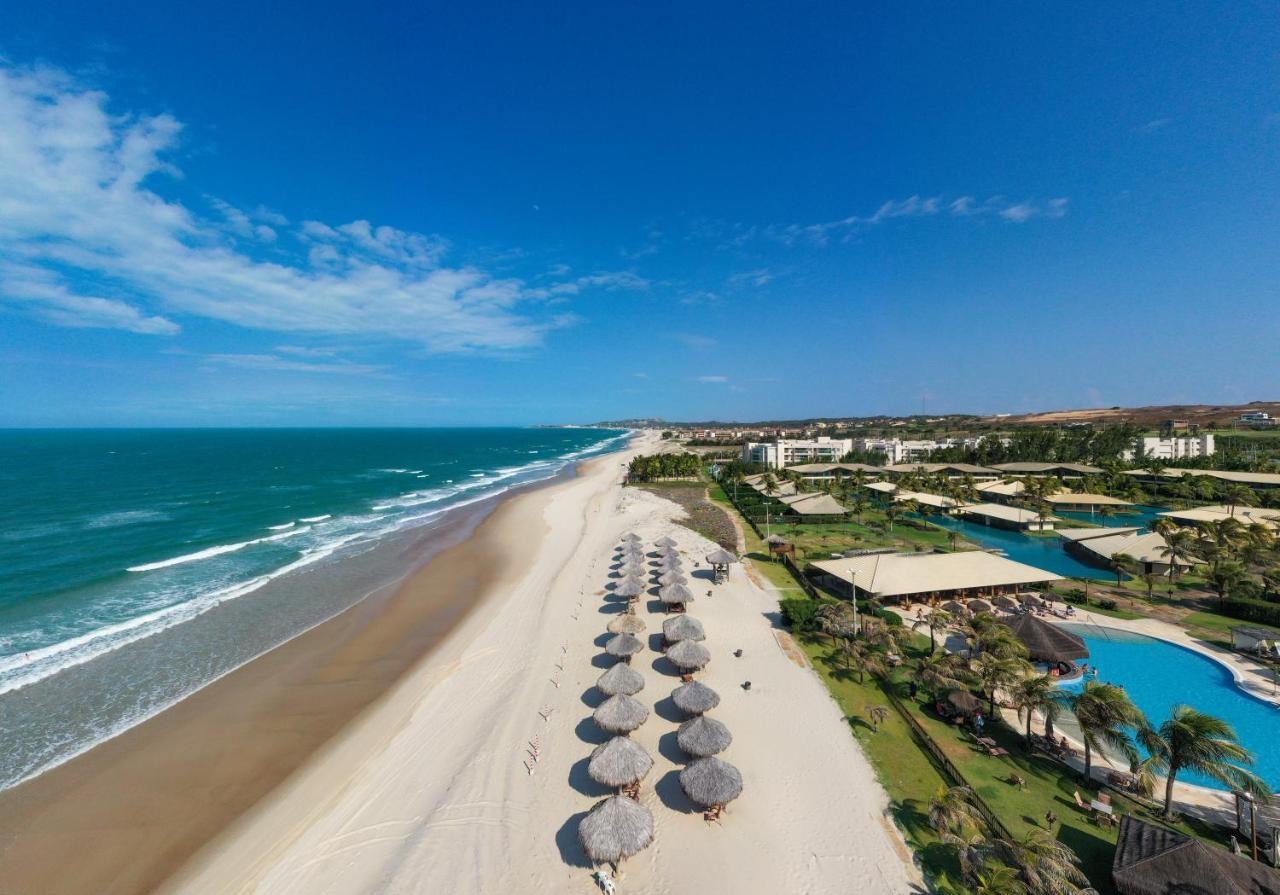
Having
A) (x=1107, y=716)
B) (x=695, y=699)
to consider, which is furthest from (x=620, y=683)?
(x=1107, y=716)

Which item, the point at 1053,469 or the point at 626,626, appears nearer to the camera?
the point at 626,626

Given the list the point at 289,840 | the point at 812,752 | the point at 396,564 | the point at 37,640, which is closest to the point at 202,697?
the point at 289,840

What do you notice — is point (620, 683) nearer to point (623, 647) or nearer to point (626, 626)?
point (623, 647)

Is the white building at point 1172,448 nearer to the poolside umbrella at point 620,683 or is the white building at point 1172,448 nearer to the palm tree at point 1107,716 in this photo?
the palm tree at point 1107,716

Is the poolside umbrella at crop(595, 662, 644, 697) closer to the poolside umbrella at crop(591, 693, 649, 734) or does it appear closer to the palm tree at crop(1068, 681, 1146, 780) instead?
the poolside umbrella at crop(591, 693, 649, 734)

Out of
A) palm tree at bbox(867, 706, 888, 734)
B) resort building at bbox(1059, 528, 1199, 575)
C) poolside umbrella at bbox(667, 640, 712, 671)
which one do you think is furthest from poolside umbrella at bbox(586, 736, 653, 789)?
resort building at bbox(1059, 528, 1199, 575)

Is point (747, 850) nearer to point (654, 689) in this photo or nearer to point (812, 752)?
point (812, 752)
